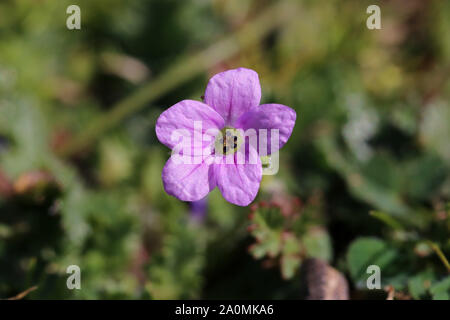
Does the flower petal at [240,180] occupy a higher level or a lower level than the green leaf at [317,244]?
higher

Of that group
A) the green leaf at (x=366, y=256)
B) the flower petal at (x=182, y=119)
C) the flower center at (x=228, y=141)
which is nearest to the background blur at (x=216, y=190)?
the green leaf at (x=366, y=256)

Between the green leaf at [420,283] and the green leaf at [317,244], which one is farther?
the green leaf at [317,244]

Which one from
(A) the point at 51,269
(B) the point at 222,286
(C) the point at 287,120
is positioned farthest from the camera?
(B) the point at 222,286

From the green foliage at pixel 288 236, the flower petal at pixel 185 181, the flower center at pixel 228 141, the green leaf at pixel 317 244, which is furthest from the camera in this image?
the green leaf at pixel 317 244

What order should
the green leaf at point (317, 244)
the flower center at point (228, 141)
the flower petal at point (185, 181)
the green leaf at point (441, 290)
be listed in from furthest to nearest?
the green leaf at point (317, 244) < the green leaf at point (441, 290) < the flower center at point (228, 141) < the flower petal at point (185, 181)

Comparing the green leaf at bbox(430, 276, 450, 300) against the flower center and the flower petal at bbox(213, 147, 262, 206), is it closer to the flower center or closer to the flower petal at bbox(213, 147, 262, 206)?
the flower petal at bbox(213, 147, 262, 206)

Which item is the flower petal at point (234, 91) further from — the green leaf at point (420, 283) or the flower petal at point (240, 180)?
the green leaf at point (420, 283)

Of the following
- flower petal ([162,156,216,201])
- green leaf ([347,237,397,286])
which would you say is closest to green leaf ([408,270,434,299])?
green leaf ([347,237,397,286])
